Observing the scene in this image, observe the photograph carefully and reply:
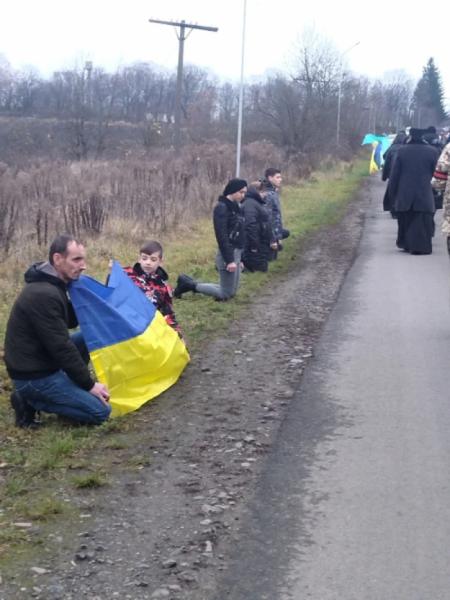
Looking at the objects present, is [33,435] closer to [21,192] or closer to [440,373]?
[440,373]

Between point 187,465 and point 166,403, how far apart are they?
53.1 inches

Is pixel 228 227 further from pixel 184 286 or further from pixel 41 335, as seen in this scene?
pixel 41 335

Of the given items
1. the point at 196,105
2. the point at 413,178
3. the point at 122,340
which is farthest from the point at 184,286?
the point at 196,105

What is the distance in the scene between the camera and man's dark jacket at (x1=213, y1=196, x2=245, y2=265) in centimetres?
1054

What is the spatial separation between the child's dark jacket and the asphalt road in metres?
1.28

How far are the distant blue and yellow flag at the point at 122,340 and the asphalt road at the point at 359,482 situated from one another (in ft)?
3.73

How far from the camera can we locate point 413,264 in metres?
14.2

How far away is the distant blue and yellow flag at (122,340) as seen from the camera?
660 centimetres

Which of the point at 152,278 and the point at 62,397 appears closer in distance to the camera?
the point at 62,397

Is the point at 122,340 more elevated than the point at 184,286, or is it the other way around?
the point at 122,340

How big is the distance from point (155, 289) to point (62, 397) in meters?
1.84

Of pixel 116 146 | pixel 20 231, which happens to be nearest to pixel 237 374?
pixel 20 231

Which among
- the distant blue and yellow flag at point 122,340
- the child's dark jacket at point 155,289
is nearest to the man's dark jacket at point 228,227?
the child's dark jacket at point 155,289

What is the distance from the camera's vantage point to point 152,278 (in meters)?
7.79
